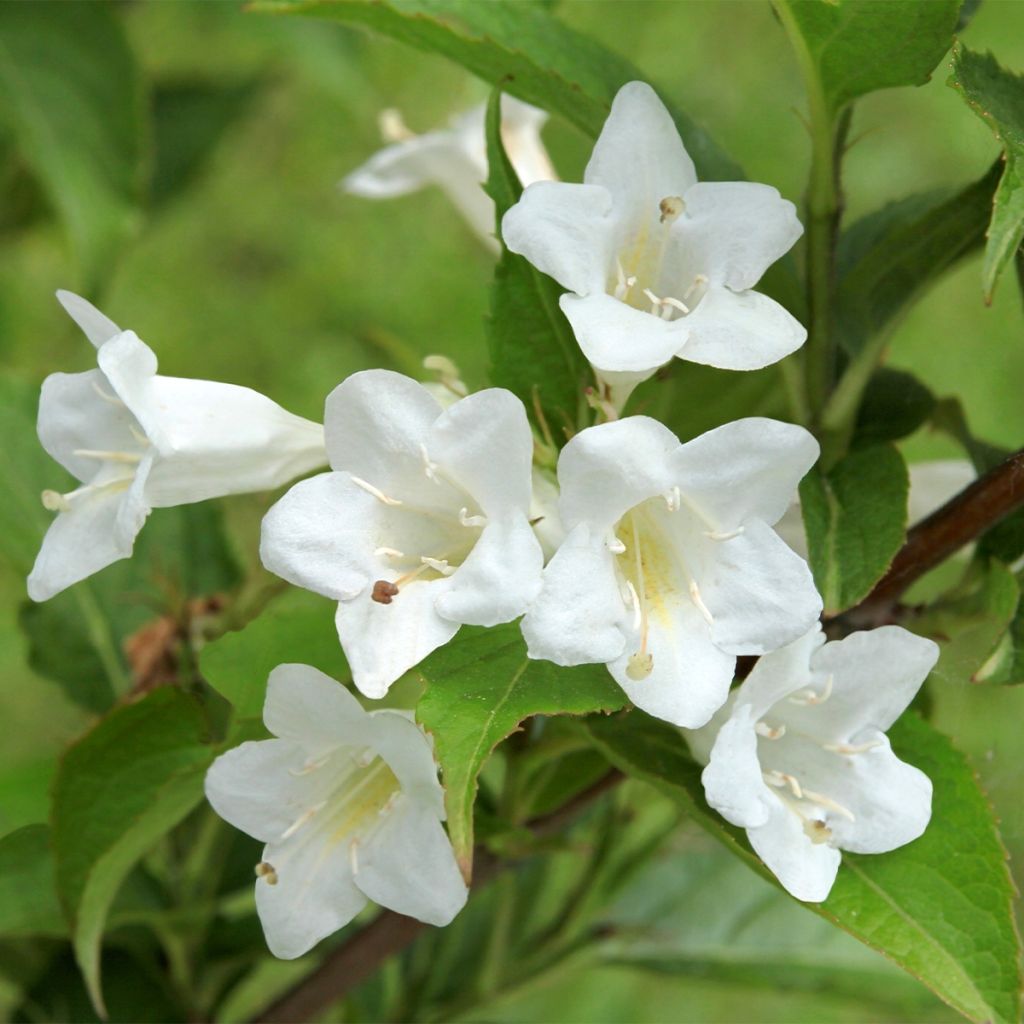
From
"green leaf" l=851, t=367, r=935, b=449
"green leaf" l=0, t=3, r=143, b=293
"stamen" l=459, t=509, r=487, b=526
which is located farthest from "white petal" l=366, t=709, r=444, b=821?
"green leaf" l=0, t=3, r=143, b=293

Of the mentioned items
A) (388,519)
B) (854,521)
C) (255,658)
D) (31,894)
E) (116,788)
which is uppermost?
(854,521)

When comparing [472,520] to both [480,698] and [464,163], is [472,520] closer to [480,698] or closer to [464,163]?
[480,698]

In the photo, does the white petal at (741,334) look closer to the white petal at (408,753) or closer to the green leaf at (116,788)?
the white petal at (408,753)

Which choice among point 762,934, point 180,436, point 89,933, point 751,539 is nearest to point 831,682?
point 751,539

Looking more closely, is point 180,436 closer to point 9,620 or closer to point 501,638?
point 501,638

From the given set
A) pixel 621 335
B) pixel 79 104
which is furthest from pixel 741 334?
pixel 79 104

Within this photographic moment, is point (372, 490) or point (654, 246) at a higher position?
point (654, 246)
